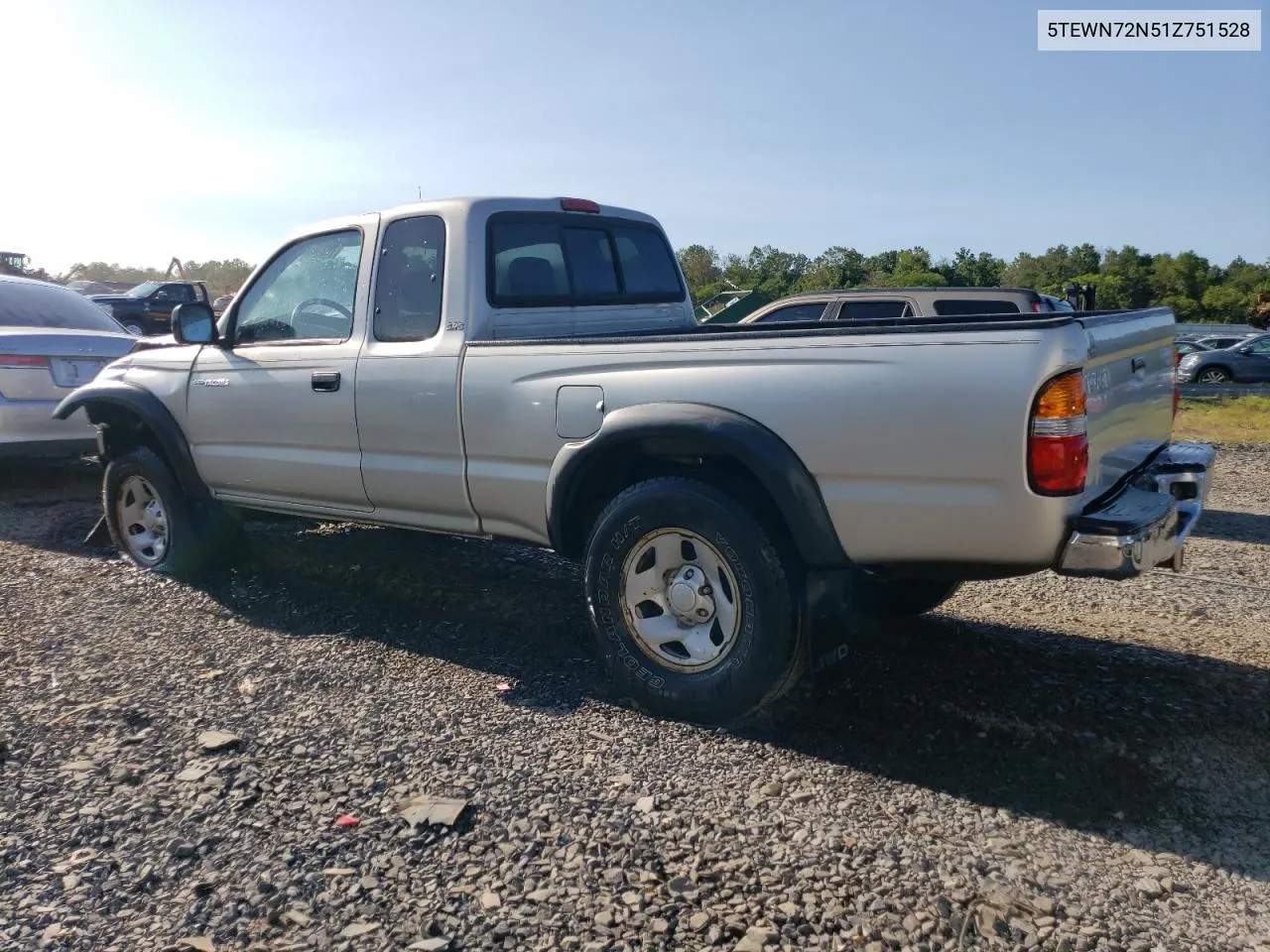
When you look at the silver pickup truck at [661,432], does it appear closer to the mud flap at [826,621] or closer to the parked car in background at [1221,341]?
the mud flap at [826,621]

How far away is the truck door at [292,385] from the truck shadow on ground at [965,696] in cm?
66

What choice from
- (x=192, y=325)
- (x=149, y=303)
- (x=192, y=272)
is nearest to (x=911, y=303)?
(x=192, y=325)

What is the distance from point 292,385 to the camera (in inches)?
201

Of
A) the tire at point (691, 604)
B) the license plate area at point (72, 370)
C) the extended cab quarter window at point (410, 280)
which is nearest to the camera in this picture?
the tire at point (691, 604)

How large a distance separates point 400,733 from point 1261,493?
8.00 m

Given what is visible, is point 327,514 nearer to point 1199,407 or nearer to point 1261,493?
point 1261,493

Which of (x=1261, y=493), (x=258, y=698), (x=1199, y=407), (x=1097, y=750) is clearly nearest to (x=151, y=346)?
(x=258, y=698)

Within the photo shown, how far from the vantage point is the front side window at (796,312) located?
10039 mm

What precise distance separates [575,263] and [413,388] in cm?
110

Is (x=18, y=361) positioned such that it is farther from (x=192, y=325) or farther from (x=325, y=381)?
(x=325, y=381)

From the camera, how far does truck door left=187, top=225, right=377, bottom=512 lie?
4934 millimetres

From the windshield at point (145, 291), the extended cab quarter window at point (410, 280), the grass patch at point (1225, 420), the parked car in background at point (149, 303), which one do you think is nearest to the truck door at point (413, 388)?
the extended cab quarter window at point (410, 280)

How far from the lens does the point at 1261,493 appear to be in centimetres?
892

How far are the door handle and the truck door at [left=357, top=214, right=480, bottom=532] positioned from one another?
16cm
